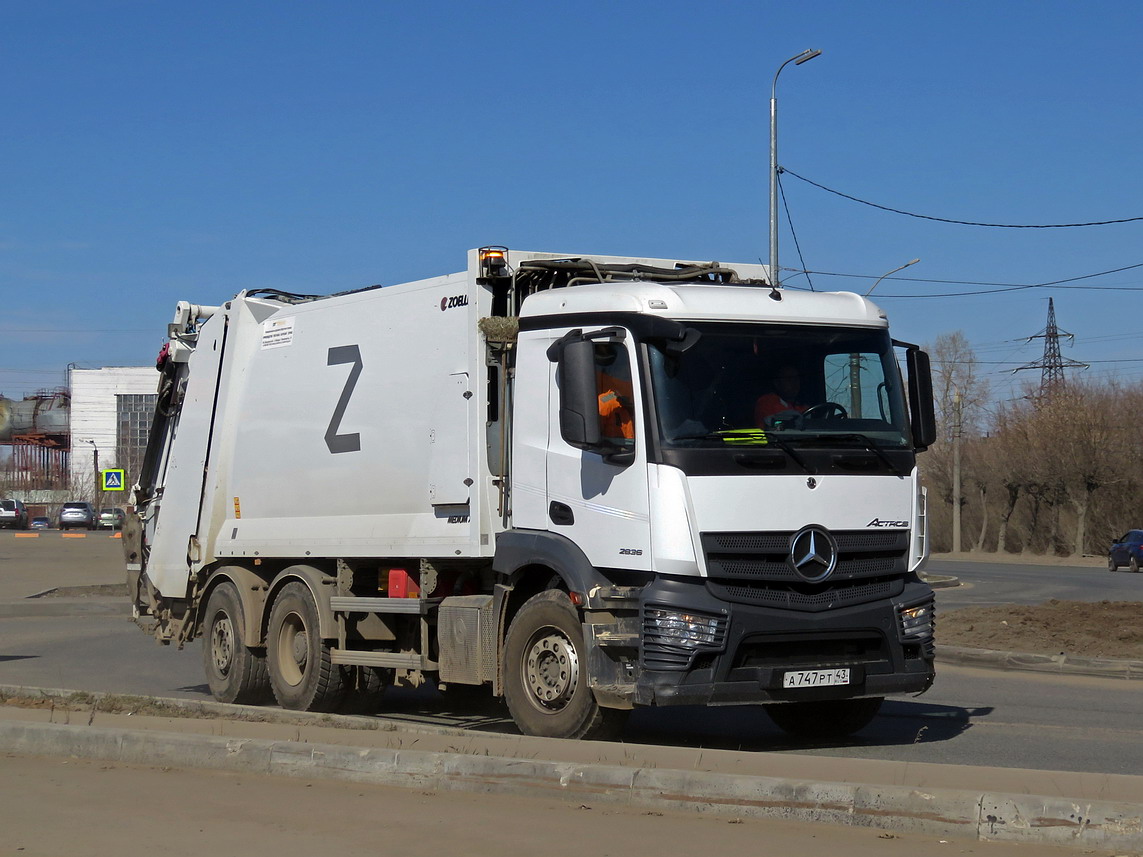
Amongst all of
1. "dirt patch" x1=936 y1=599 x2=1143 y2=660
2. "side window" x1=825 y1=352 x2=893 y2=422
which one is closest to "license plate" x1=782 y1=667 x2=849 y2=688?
"side window" x1=825 y1=352 x2=893 y2=422

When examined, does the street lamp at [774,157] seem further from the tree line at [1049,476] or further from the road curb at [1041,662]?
the tree line at [1049,476]

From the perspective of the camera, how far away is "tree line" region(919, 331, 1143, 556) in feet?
200

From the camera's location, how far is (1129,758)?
29.0 ft

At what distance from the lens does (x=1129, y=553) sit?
45219 millimetres

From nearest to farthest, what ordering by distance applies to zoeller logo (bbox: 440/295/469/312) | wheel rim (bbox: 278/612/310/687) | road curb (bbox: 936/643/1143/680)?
zoeller logo (bbox: 440/295/469/312)
wheel rim (bbox: 278/612/310/687)
road curb (bbox: 936/643/1143/680)

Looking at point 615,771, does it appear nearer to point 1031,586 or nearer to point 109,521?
point 1031,586

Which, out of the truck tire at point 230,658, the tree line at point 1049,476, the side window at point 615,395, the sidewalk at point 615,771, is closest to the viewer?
the sidewalk at point 615,771

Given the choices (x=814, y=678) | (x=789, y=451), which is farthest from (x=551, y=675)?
(x=789, y=451)

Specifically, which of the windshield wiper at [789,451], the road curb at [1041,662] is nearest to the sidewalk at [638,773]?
the windshield wiper at [789,451]

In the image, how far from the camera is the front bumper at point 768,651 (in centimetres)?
825

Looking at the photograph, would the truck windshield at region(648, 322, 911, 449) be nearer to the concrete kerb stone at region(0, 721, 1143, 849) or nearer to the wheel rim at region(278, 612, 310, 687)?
the concrete kerb stone at region(0, 721, 1143, 849)

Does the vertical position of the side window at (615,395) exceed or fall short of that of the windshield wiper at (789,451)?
it exceeds it

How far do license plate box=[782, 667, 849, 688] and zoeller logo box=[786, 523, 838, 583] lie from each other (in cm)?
57

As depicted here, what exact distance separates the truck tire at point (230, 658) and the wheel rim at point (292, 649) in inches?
19.8
